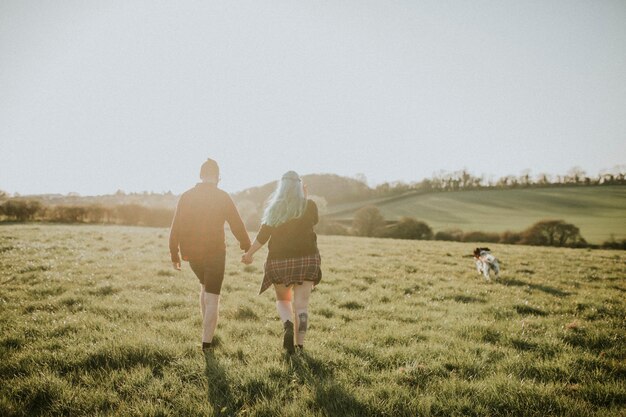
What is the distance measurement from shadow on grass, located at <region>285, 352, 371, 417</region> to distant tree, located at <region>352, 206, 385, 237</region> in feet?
140

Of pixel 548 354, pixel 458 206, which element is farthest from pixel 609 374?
pixel 458 206

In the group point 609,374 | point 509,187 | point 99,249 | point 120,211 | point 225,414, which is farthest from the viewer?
point 509,187

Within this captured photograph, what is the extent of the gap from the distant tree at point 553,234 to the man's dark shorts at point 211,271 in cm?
4442

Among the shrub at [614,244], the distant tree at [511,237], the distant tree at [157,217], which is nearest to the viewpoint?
the shrub at [614,244]

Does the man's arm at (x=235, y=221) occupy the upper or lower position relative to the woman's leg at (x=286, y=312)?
upper

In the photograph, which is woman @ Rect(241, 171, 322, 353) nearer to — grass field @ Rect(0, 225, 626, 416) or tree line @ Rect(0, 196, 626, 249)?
grass field @ Rect(0, 225, 626, 416)

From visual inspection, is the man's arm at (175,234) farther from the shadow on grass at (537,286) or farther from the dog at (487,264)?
the dog at (487,264)

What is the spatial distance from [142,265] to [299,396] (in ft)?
32.9

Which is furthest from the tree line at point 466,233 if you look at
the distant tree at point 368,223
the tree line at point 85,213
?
the tree line at point 85,213

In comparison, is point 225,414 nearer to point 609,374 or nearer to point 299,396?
point 299,396

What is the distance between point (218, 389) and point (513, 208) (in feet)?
251

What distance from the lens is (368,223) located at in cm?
4750

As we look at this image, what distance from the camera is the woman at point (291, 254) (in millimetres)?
4996

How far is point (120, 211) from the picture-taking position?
1866 inches
